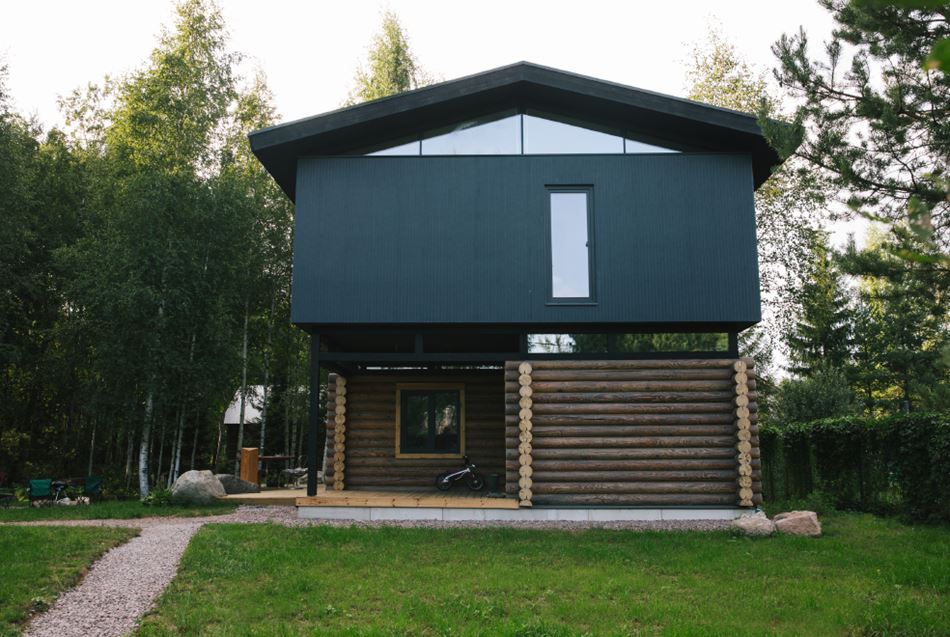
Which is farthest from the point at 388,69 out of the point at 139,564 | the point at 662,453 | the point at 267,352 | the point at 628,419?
the point at 139,564

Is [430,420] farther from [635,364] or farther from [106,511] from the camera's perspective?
[106,511]

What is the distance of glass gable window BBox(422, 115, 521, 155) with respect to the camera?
42.8 feet

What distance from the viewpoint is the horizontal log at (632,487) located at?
39.3ft

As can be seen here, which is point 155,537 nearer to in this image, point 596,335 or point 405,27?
point 596,335

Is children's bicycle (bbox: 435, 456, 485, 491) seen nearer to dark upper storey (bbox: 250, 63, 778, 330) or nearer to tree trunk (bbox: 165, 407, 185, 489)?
dark upper storey (bbox: 250, 63, 778, 330)

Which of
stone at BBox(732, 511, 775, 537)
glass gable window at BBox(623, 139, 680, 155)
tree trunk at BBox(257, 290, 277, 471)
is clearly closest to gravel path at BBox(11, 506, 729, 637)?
stone at BBox(732, 511, 775, 537)

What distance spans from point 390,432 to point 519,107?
21.8 feet

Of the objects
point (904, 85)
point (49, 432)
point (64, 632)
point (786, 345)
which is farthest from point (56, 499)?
point (786, 345)

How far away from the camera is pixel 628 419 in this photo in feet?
39.9

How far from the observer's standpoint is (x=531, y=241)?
41.6ft

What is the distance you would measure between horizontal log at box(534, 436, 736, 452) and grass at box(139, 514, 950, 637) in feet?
6.48

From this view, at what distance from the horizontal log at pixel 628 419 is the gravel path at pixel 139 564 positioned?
1.59m

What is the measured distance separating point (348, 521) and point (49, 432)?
1276cm

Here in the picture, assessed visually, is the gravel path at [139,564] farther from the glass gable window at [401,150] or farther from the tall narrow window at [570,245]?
the glass gable window at [401,150]
